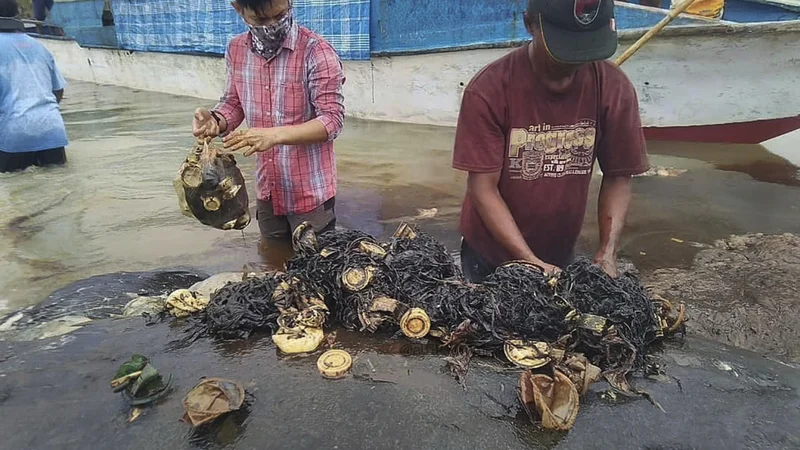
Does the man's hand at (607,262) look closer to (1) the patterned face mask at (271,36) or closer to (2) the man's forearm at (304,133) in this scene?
(2) the man's forearm at (304,133)

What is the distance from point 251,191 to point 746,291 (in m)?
5.10

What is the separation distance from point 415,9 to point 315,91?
6711 millimetres

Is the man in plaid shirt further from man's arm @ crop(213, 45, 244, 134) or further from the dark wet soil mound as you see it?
the dark wet soil mound

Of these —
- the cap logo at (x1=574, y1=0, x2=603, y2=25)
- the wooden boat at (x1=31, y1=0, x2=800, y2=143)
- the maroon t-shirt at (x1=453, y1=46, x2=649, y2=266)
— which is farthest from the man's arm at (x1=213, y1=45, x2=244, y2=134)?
the wooden boat at (x1=31, y1=0, x2=800, y2=143)

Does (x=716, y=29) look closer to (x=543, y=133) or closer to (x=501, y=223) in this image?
(x=543, y=133)

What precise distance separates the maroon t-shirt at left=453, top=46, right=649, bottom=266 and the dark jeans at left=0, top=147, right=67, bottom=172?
275 inches

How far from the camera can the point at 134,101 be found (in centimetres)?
1405

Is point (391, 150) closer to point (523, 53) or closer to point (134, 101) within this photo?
point (523, 53)

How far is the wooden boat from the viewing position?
23.4 ft

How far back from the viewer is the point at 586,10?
2.15 metres

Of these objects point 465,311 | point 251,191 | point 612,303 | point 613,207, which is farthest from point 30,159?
point 612,303

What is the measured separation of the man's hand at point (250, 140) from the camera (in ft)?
9.11

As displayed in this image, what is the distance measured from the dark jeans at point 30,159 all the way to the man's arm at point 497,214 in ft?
23.1

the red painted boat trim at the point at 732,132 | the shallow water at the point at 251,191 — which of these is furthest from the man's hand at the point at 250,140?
the red painted boat trim at the point at 732,132
